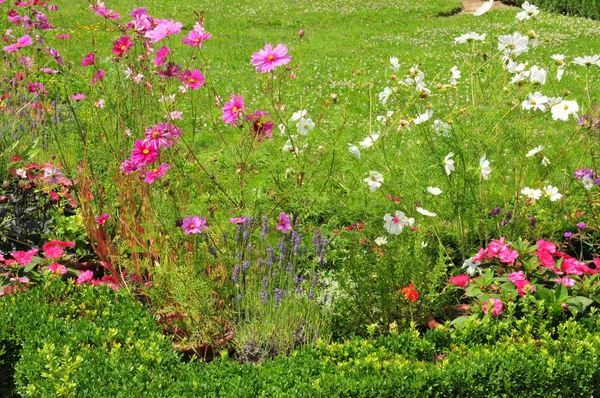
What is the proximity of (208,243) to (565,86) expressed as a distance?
27.2 ft

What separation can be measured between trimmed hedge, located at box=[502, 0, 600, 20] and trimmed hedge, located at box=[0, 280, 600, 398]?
1713 centimetres

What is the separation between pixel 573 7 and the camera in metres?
19.8

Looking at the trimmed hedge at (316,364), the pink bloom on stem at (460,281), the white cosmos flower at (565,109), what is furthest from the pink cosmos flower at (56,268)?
the white cosmos flower at (565,109)

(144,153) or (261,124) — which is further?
(261,124)

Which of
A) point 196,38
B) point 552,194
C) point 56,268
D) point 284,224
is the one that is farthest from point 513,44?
point 56,268

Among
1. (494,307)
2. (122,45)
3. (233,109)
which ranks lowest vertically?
(494,307)

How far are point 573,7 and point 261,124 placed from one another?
18173mm

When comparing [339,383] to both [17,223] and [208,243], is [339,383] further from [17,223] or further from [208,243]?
[17,223]

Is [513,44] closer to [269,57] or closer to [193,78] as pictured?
[269,57]

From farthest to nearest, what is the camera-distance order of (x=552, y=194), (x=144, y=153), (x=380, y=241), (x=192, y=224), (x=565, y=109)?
(x=552, y=194), (x=565, y=109), (x=380, y=241), (x=192, y=224), (x=144, y=153)

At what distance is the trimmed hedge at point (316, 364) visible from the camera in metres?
3.25

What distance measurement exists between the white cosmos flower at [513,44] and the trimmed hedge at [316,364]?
159cm

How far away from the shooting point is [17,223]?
5.05 m

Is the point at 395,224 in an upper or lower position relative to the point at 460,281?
upper
